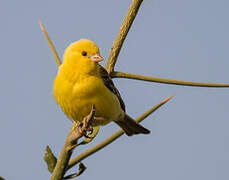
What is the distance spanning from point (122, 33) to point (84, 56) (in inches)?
74.4

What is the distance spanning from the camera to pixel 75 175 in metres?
1.53

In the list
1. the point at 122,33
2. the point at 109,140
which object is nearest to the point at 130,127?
the point at 122,33

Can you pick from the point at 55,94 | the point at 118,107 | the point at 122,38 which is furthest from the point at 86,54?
the point at 122,38

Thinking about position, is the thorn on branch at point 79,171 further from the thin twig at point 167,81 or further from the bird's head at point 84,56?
A: the bird's head at point 84,56

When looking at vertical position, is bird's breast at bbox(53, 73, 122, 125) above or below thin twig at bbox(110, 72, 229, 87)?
below

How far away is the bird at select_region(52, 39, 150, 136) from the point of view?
3.48 meters

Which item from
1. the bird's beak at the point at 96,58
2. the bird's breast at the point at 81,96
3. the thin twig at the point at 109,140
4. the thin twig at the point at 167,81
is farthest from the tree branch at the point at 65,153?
the bird's beak at the point at 96,58

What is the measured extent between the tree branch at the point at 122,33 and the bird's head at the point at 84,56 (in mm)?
1599

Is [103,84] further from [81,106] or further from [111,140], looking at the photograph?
[111,140]

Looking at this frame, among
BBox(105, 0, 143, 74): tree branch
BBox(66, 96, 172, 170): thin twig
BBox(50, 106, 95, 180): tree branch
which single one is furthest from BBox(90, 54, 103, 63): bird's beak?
BBox(66, 96, 172, 170): thin twig

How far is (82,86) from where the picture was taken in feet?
11.5

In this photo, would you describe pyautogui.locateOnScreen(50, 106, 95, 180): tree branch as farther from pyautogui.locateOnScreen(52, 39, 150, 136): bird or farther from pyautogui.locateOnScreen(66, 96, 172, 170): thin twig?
pyautogui.locateOnScreen(52, 39, 150, 136): bird

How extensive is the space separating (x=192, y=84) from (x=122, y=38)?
0.57 meters

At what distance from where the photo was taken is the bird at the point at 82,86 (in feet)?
11.4
